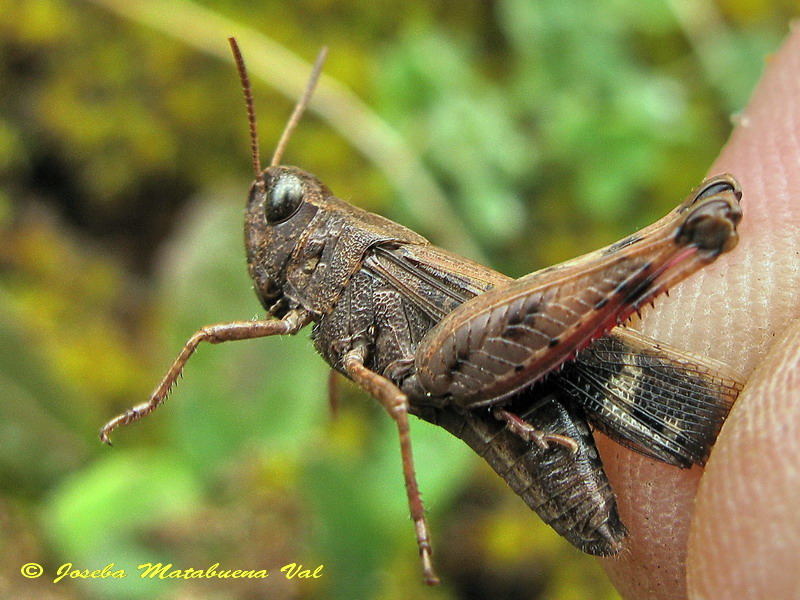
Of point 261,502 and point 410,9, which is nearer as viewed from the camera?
point 261,502

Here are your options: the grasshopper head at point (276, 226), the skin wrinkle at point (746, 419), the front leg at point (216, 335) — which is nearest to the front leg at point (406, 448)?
the front leg at point (216, 335)

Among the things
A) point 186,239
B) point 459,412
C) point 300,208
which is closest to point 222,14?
point 186,239

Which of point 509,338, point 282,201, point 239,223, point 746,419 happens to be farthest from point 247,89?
point 746,419

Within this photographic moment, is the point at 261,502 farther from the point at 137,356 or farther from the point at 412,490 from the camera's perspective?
the point at 137,356

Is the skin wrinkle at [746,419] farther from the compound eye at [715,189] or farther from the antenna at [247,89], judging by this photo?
the antenna at [247,89]

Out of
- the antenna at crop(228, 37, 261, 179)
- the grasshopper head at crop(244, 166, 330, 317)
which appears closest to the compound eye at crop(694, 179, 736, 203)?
the grasshopper head at crop(244, 166, 330, 317)

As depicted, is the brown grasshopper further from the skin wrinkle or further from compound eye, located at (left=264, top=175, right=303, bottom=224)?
the skin wrinkle
